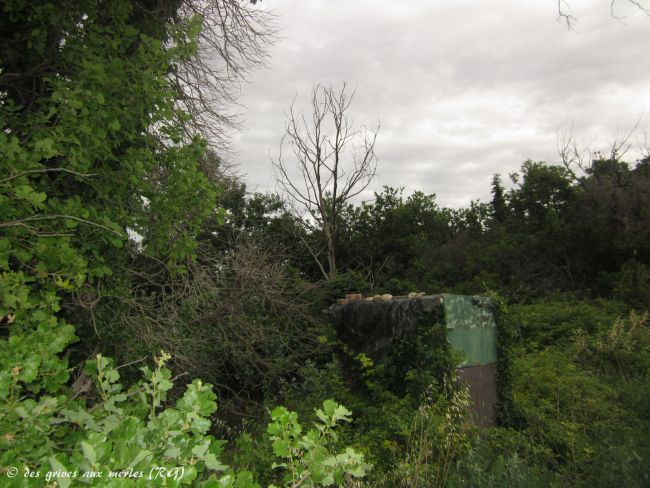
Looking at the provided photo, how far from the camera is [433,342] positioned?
22.7ft

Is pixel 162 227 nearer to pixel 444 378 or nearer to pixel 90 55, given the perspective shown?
pixel 90 55

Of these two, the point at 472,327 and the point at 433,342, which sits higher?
the point at 472,327

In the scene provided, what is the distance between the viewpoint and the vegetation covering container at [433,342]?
6.90 meters

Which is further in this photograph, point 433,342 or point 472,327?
point 472,327

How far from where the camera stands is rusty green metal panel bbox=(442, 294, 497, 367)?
709 centimetres

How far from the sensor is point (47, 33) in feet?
15.6

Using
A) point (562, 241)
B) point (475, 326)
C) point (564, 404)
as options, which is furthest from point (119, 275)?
point (562, 241)

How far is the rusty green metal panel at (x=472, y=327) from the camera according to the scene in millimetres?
7090

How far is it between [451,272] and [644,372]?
10.4 metres

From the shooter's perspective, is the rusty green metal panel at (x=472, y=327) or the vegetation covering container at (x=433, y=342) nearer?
the vegetation covering container at (x=433, y=342)

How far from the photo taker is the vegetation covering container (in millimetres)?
6898

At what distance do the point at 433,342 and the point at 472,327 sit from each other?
889 millimetres

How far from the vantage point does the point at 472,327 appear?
7.47 m

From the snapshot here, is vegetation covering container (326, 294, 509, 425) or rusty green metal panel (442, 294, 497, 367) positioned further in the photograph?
rusty green metal panel (442, 294, 497, 367)
